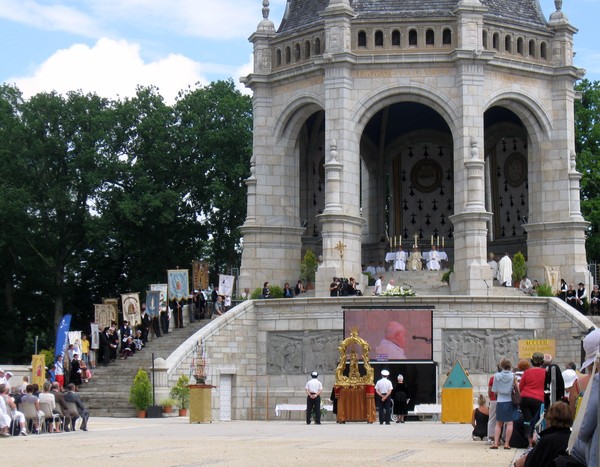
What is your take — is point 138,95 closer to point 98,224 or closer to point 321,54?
point 98,224

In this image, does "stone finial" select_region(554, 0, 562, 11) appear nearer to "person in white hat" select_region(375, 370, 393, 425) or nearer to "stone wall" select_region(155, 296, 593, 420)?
"stone wall" select_region(155, 296, 593, 420)

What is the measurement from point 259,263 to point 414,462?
3615cm

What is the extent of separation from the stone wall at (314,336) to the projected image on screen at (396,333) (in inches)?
62.0

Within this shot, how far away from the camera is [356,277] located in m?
52.1

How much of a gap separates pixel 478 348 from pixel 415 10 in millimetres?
15461

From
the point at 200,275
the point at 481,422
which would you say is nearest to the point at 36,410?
the point at 481,422

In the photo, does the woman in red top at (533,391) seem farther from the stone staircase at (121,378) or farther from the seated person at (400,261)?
the seated person at (400,261)

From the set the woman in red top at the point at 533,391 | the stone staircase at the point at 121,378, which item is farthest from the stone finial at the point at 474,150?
the woman in red top at the point at 533,391

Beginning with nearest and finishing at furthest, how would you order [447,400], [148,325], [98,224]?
[447,400], [148,325], [98,224]

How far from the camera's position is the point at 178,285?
52.4 m

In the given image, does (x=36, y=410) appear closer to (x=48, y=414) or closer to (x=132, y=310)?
(x=48, y=414)

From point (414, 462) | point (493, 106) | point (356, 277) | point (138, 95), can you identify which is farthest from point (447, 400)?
point (138, 95)

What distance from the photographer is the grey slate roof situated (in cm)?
5403

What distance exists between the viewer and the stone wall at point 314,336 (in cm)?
4697
